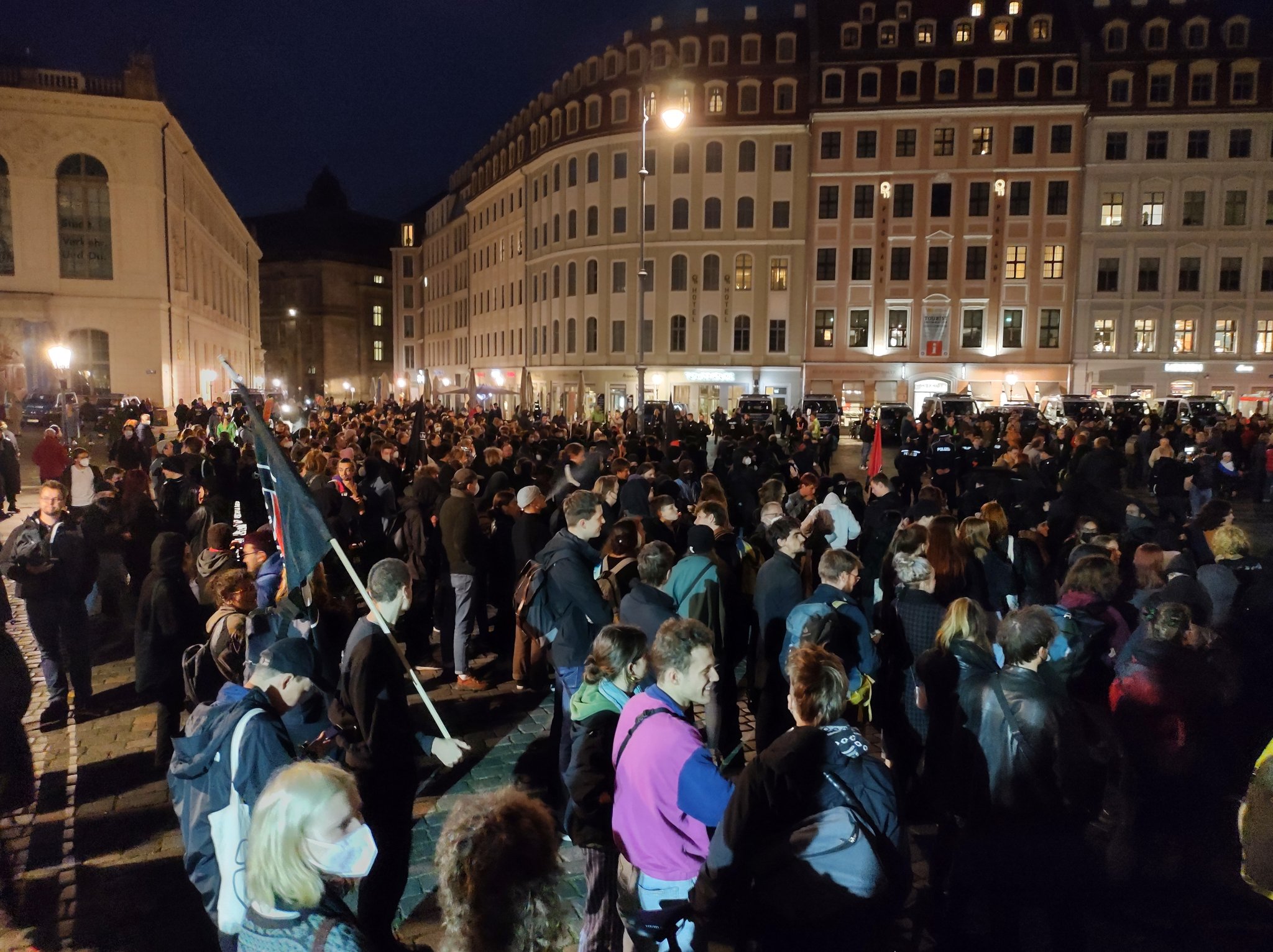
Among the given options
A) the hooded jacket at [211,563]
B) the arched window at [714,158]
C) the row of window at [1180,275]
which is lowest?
the hooded jacket at [211,563]

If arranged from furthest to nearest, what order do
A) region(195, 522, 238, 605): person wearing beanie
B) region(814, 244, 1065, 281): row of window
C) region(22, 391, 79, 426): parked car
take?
region(814, 244, 1065, 281): row of window → region(22, 391, 79, 426): parked car → region(195, 522, 238, 605): person wearing beanie

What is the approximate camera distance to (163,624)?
6.05 meters

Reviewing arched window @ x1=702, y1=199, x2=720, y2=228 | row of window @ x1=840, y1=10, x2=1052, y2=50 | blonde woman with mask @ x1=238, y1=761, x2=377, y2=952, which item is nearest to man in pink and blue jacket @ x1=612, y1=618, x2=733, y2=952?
blonde woman with mask @ x1=238, y1=761, x2=377, y2=952

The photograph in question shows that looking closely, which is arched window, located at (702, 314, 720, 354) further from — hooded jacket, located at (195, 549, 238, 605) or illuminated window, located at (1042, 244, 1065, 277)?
hooded jacket, located at (195, 549, 238, 605)

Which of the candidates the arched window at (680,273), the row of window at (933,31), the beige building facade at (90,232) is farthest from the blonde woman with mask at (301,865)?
the row of window at (933,31)

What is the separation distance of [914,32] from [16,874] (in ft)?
160

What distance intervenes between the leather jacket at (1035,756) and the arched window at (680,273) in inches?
1762

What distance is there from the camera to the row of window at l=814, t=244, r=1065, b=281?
45.1m

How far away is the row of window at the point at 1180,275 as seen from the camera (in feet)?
146

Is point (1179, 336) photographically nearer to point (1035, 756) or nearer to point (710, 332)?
point (710, 332)

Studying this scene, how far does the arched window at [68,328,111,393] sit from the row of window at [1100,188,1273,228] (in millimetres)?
46174

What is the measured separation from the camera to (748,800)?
302 cm

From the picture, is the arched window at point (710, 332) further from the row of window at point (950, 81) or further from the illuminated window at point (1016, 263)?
the illuminated window at point (1016, 263)

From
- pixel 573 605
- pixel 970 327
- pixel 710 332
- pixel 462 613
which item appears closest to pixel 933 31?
pixel 970 327
